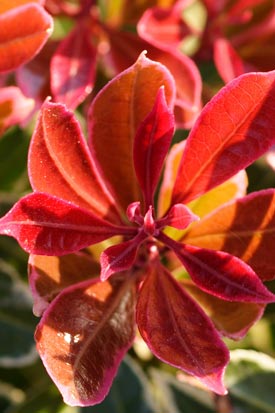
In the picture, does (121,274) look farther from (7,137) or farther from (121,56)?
(7,137)

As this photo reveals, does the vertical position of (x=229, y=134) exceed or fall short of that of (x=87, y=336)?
it exceeds it

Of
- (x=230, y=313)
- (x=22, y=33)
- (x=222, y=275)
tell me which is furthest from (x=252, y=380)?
(x=22, y=33)

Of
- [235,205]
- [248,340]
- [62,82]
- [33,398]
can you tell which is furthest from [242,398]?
[62,82]

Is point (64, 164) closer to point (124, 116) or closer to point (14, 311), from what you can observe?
point (124, 116)

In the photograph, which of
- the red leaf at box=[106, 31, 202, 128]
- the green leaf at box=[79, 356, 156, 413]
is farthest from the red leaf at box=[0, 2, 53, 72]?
the green leaf at box=[79, 356, 156, 413]

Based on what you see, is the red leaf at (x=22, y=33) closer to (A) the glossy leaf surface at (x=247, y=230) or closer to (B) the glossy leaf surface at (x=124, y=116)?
(B) the glossy leaf surface at (x=124, y=116)

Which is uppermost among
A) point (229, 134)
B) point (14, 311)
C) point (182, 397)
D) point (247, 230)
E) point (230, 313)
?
point (229, 134)
